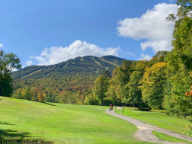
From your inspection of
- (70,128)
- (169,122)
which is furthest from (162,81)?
(70,128)

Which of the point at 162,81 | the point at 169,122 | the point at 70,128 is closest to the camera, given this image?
the point at 70,128

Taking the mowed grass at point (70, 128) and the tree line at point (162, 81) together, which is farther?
Result: the tree line at point (162, 81)

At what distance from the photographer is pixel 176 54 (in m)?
18.3

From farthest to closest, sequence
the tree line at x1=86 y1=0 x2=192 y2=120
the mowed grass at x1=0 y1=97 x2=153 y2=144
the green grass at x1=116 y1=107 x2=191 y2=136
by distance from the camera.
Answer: the green grass at x1=116 y1=107 x2=191 y2=136 < the tree line at x1=86 y1=0 x2=192 y2=120 < the mowed grass at x1=0 y1=97 x2=153 y2=144

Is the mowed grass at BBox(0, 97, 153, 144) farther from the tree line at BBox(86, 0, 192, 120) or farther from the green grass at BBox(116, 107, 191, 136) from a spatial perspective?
the tree line at BBox(86, 0, 192, 120)

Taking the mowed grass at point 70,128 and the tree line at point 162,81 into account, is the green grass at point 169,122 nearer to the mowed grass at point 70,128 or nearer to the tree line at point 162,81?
the tree line at point 162,81

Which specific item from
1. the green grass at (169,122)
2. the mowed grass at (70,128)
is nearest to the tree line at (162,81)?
the green grass at (169,122)

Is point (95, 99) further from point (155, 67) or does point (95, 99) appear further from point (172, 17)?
point (172, 17)

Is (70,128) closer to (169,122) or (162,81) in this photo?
(169,122)

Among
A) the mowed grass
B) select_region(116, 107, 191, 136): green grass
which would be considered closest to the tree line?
select_region(116, 107, 191, 136): green grass

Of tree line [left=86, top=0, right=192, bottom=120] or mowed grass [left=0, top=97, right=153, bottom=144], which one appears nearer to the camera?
mowed grass [left=0, top=97, right=153, bottom=144]

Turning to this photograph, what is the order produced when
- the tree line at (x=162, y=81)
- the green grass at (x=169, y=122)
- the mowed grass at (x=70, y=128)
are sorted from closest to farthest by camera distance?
the mowed grass at (x=70, y=128) < the tree line at (x=162, y=81) < the green grass at (x=169, y=122)

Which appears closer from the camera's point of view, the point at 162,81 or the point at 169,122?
the point at 169,122

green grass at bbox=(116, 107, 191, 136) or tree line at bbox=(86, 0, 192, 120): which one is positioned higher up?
tree line at bbox=(86, 0, 192, 120)
